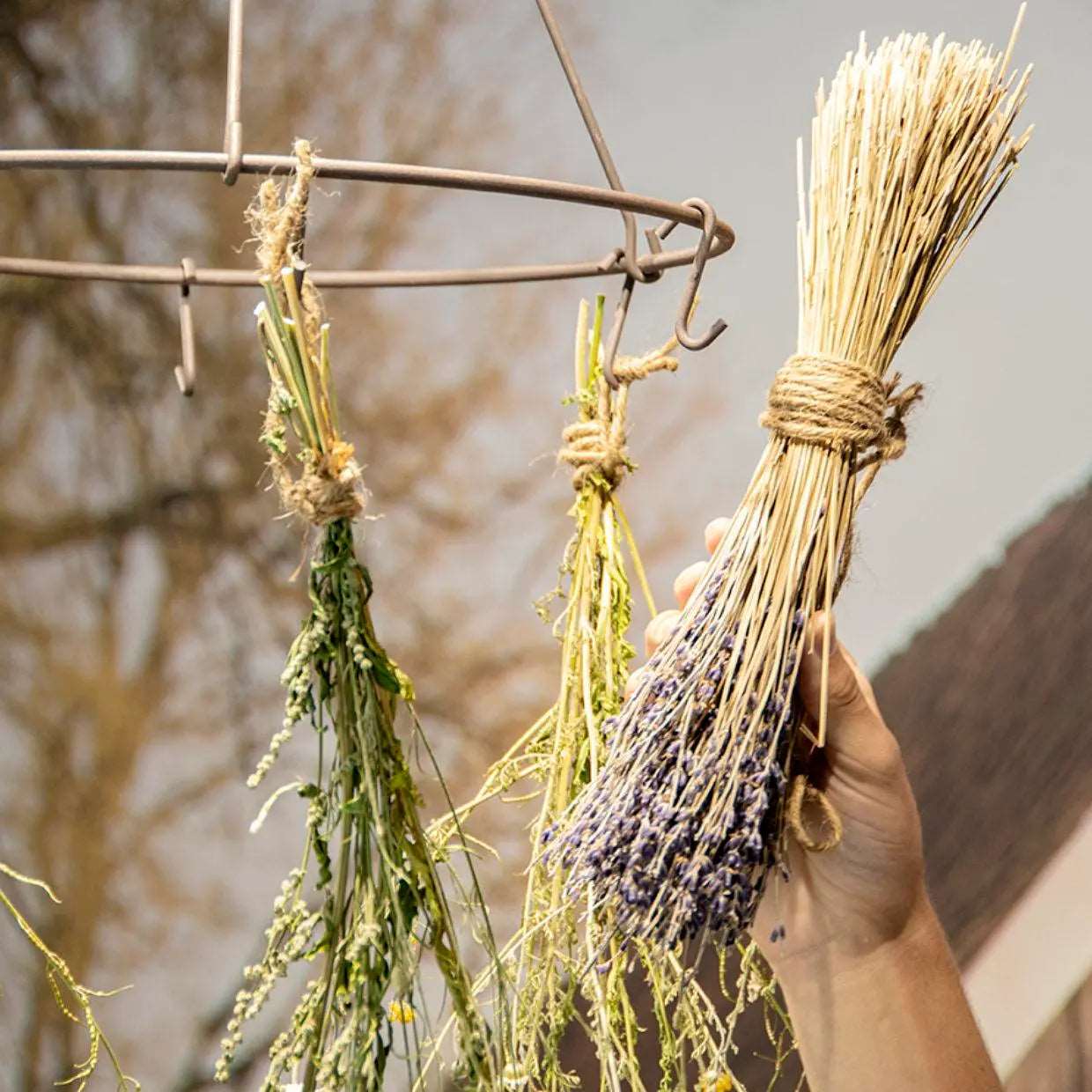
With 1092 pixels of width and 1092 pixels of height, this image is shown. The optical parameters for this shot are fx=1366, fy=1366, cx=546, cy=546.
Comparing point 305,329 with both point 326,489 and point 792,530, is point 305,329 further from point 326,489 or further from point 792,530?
point 792,530

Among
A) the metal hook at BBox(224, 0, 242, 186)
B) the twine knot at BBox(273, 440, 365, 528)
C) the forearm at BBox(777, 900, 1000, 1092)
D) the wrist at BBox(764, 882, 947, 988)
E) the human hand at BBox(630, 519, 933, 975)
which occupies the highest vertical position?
the metal hook at BBox(224, 0, 242, 186)

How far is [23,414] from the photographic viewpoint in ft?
5.20

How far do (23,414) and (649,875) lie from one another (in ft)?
3.54

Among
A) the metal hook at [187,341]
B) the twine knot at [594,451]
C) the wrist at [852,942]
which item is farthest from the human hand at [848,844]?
the metal hook at [187,341]

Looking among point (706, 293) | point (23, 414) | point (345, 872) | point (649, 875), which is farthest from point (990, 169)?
point (23, 414)

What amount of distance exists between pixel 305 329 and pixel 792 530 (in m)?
0.32

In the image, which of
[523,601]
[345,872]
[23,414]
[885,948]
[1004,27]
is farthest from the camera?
[1004,27]

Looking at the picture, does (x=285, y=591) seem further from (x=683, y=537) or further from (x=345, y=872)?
(x=345, y=872)

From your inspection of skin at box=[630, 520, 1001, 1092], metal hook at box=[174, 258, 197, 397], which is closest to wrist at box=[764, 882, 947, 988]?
skin at box=[630, 520, 1001, 1092]

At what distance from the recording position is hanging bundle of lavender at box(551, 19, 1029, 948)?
0.82 m

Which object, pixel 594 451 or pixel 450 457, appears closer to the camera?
pixel 594 451

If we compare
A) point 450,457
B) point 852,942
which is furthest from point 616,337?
point 450,457

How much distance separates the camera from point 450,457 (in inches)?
66.0

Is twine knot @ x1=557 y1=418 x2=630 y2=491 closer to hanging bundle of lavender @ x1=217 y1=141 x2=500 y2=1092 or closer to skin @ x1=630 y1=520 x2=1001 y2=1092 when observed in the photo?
skin @ x1=630 y1=520 x2=1001 y2=1092
